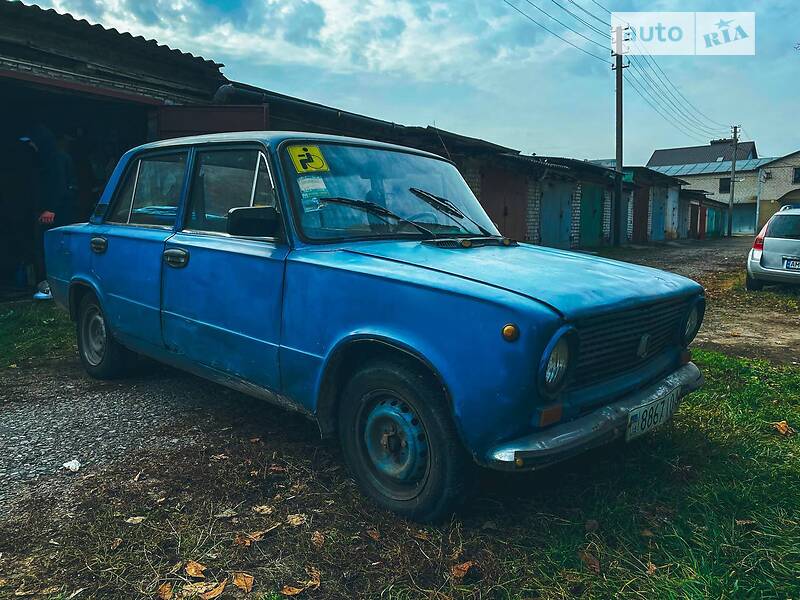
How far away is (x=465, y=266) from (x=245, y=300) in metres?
1.15

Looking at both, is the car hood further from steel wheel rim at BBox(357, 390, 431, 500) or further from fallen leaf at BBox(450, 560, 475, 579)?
fallen leaf at BBox(450, 560, 475, 579)

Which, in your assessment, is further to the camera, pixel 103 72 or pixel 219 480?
pixel 103 72

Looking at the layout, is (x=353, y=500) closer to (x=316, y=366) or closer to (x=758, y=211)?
(x=316, y=366)

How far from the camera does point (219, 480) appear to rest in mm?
→ 2820

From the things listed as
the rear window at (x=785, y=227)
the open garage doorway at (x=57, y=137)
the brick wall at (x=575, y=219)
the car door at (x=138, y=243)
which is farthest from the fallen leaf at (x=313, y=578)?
the brick wall at (x=575, y=219)

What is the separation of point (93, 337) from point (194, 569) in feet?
9.21

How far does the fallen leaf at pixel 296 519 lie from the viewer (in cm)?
246

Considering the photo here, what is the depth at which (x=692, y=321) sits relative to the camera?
308 centimetres

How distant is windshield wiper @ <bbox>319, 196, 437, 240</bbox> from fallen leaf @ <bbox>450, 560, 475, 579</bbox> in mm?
1554

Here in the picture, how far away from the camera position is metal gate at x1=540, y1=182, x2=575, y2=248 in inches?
778

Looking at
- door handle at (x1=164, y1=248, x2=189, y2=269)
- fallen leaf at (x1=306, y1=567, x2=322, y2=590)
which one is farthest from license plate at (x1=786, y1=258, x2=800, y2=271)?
fallen leaf at (x1=306, y1=567, x2=322, y2=590)

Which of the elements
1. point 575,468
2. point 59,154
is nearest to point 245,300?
point 575,468

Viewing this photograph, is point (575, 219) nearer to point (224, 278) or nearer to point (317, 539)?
point (224, 278)

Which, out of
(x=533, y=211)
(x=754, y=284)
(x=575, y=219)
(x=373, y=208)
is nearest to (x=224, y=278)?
(x=373, y=208)
